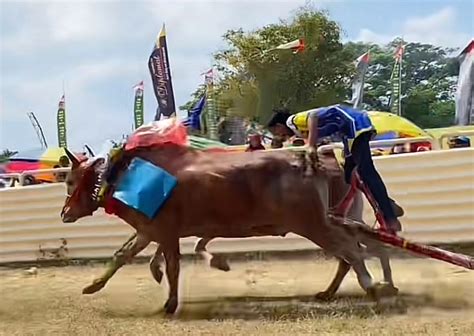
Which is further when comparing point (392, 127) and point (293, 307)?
point (392, 127)

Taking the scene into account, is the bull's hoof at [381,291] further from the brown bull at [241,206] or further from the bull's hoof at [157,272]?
the bull's hoof at [157,272]

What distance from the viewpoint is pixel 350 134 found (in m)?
6.98

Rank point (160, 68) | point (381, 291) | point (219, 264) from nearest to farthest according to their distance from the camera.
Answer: point (381, 291)
point (219, 264)
point (160, 68)

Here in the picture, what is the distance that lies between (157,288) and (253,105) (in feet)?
75.9

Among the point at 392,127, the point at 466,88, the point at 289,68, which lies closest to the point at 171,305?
the point at 392,127

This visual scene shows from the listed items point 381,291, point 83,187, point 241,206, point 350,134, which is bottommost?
point 381,291

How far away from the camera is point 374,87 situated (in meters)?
39.9

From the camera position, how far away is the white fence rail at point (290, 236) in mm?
9141

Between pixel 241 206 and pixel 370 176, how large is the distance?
1179mm

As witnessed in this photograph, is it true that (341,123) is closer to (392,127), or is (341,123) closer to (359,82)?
(392,127)

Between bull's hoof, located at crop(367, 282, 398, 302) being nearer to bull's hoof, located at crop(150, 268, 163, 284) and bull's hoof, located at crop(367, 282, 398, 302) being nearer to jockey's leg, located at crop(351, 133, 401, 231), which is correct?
jockey's leg, located at crop(351, 133, 401, 231)

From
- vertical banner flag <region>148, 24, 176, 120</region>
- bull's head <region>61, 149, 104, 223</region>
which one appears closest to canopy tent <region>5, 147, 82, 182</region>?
vertical banner flag <region>148, 24, 176, 120</region>

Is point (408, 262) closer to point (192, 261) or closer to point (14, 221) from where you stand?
point (192, 261)

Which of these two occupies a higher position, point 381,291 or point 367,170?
point 367,170
